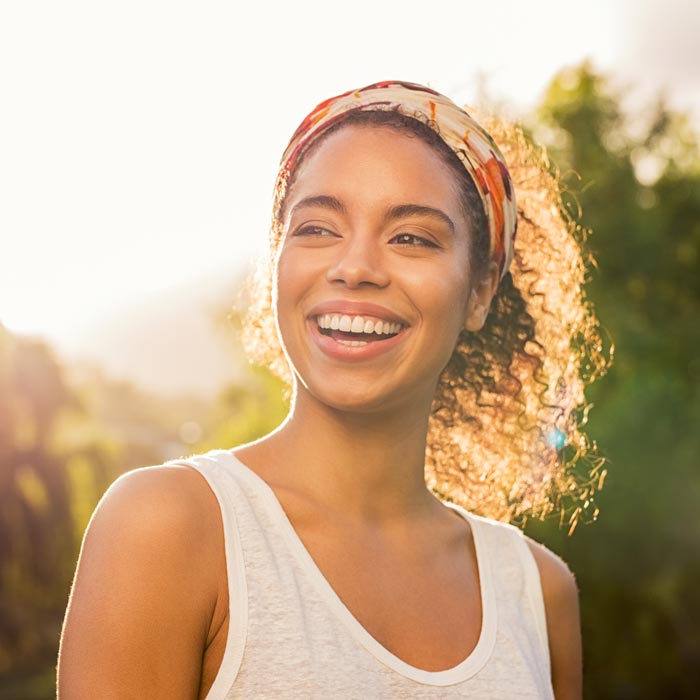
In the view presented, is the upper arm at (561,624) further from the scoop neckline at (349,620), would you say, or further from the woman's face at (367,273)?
the woman's face at (367,273)

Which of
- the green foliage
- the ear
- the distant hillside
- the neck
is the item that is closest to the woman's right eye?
the neck

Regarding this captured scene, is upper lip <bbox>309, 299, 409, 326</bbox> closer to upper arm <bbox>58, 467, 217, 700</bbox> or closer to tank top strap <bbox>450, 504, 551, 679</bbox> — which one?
upper arm <bbox>58, 467, 217, 700</bbox>

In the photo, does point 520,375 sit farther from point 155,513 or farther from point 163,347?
point 163,347

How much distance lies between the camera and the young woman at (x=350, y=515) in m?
1.85

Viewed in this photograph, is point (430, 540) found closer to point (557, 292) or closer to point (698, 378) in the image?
point (557, 292)

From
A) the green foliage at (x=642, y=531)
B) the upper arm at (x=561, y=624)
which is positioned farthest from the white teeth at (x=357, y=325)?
the green foliage at (x=642, y=531)

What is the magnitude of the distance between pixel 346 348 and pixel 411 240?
0.27 metres

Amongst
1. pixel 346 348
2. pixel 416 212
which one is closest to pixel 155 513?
pixel 346 348

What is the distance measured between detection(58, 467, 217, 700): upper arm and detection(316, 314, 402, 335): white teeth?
0.50 metres

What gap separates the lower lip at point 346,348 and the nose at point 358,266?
0.11 m

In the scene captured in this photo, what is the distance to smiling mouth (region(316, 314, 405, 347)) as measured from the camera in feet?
7.19

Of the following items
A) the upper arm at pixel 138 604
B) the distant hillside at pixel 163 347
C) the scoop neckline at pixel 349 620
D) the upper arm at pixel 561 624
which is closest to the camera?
the upper arm at pixel 138 604

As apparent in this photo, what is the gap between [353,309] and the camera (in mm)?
2186

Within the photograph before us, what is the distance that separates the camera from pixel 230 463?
2137mm
